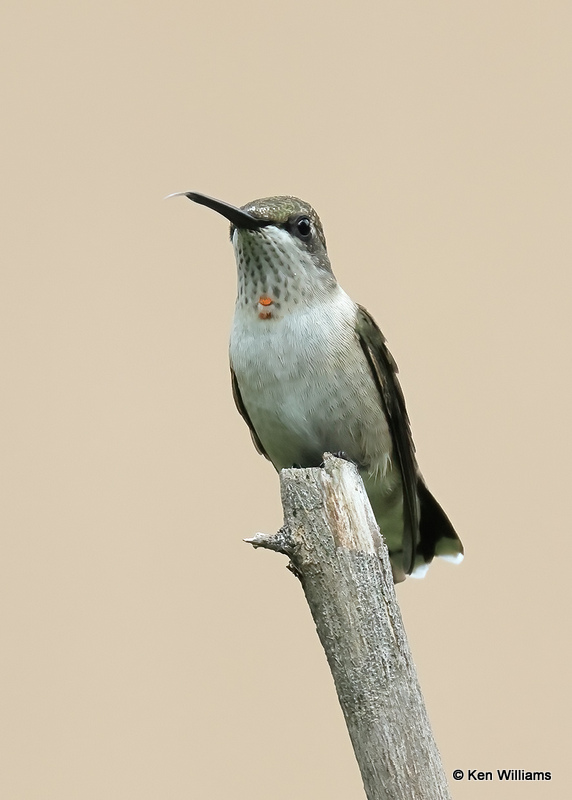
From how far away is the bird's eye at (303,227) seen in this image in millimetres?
4434

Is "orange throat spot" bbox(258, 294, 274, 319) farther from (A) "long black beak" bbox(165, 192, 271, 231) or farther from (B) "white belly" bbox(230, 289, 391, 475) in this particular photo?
(A) "long black beak" bbox(165, 192, 271, 231)

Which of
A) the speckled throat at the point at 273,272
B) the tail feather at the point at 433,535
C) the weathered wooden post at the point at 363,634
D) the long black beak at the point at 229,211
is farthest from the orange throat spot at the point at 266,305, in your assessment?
the tail feather at the point at 433,535

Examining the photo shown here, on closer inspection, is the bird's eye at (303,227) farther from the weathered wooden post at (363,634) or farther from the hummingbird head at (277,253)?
the weathered wooden post at (363,634)

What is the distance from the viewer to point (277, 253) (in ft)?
14.3

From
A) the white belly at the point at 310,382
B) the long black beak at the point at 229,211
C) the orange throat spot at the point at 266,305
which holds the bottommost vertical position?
the white belly at the point at 310,382

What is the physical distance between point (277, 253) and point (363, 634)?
182 cm

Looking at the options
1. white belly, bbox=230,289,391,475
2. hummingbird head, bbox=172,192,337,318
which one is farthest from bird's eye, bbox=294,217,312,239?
white belly, bbox=230,289,391,475

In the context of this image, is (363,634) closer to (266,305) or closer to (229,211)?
(266,305)

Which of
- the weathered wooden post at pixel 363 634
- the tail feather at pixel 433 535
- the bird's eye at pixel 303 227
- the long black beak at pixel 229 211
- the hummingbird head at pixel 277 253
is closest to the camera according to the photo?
the weathered wooden post at pixel 363 634

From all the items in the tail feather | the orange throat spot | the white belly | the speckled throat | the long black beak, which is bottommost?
the tail feather

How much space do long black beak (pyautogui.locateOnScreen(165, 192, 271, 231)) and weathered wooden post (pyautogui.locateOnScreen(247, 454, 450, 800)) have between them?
1224 mm

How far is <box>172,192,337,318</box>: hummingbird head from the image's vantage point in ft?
14.2

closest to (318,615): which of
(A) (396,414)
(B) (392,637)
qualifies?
(B) (392,637)

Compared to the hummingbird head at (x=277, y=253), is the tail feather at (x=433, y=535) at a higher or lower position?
lower
